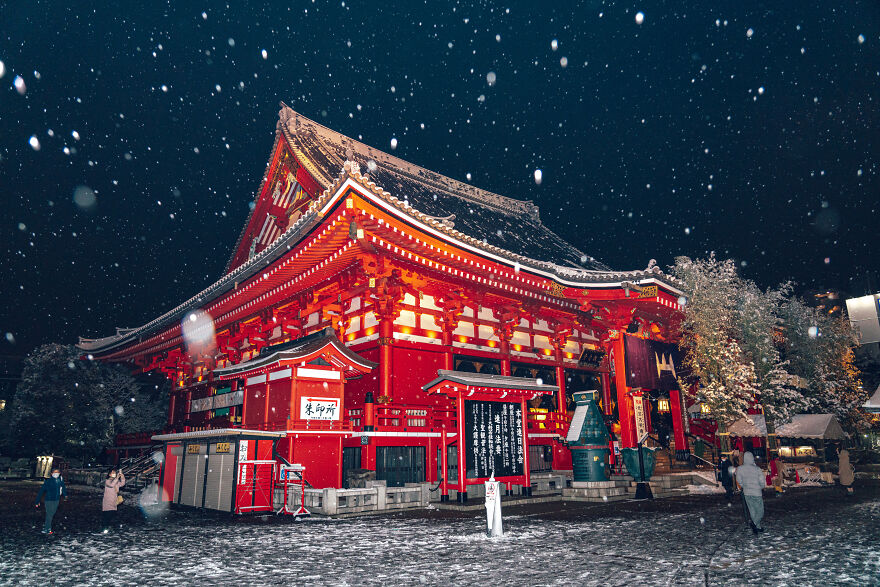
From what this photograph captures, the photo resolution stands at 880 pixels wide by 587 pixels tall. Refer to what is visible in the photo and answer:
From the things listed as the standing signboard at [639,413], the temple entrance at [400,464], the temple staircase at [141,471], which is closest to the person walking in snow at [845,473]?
the standing signboard at [639,413]

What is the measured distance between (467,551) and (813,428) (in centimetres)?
2091

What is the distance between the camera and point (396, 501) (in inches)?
490

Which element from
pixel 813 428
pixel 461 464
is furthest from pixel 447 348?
pixel 813 428

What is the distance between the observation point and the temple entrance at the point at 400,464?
1432cm

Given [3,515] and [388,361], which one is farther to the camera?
[388,361]

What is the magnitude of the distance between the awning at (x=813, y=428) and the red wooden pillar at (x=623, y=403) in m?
8.37

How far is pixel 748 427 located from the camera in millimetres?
20266

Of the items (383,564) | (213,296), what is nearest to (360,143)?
(213,296)

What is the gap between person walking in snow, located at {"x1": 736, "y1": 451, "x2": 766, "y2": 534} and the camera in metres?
8.72

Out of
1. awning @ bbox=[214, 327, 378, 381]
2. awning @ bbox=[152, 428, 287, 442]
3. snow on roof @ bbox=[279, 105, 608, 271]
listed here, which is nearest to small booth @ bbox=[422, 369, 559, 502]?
awning @ bbox=[214, 327, 378, 381]

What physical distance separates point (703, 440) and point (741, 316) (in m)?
5.92

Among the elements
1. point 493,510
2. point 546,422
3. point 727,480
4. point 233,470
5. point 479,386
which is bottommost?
point 727,480

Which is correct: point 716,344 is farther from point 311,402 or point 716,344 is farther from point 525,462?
point 311,402

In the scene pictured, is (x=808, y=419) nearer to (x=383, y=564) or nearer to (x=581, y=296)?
(x=581, y=296)
